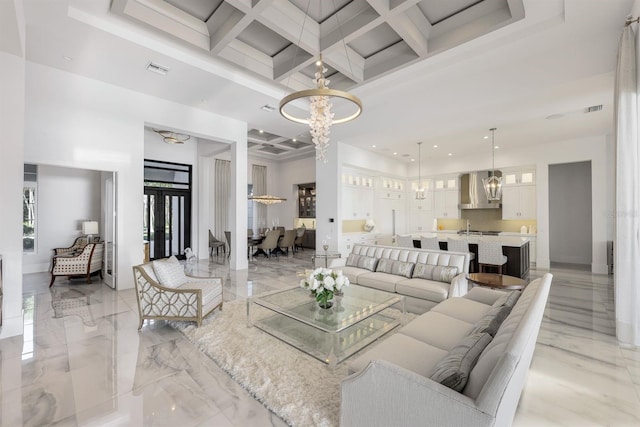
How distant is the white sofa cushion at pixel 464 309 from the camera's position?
8.55 feet

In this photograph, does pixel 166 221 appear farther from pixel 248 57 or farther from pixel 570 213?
pixel 570 213

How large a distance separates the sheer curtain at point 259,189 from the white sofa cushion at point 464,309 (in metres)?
8.66

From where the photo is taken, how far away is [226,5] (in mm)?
3645

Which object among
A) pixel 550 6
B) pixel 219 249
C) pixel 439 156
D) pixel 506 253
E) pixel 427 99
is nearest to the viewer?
pixel 550 6

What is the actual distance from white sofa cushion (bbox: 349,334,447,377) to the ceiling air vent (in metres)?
4.97

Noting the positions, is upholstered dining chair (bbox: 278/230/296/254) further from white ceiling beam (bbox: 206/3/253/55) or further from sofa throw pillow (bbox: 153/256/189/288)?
white ceiling beam (bbox: 206/3/253/55)

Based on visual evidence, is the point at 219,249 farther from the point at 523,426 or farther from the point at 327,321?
the point at 523,426

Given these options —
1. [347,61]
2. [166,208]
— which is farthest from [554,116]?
[166,208]

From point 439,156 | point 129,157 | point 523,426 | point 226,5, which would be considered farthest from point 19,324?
point 439,156

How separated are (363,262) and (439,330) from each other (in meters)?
2.48

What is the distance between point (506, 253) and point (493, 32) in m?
4.00

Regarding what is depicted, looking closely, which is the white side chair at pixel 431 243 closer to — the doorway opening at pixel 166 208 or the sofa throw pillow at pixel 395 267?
the sofa throw pillow at pixel 395 267

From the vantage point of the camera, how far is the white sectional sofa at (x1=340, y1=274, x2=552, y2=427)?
114cm

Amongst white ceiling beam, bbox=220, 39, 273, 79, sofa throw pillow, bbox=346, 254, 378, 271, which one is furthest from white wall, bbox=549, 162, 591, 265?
white ceiling beam, bbox=220, 39, 273, 79
